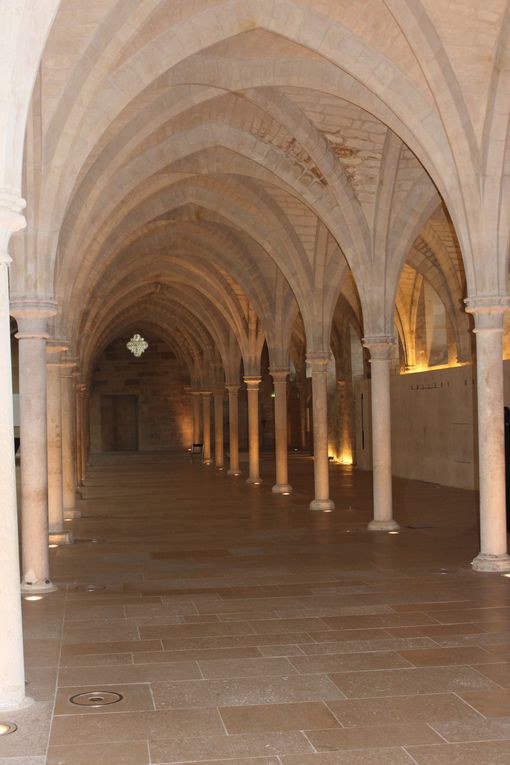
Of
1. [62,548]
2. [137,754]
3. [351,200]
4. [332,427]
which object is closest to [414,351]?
[332,427]

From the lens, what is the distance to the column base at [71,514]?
15.3 meters

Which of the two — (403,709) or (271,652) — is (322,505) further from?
→ (403,709)

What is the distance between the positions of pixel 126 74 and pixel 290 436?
104ft

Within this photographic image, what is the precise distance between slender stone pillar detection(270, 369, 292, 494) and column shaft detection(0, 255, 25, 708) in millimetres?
14394

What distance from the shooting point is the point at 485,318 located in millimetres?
9789

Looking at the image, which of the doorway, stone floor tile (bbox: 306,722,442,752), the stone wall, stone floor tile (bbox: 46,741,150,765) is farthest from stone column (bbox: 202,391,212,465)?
stone floor tile (bbox: 46,741,150,765)

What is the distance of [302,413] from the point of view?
38.8 metres

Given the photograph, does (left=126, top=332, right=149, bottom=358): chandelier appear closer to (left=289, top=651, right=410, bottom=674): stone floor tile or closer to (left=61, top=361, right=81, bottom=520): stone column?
(left=61, top=361, right=81, bottom=520): stone column

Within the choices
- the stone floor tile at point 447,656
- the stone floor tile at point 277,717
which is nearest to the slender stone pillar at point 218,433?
the stone floor tile at point 447,656

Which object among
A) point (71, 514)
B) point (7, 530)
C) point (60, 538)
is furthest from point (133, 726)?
point (71, 514)

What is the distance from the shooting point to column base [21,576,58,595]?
8.76 m

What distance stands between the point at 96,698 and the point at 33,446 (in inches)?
160

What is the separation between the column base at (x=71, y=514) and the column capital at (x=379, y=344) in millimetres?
5871

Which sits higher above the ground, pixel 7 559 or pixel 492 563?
pixel 7 559
